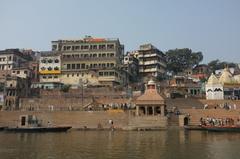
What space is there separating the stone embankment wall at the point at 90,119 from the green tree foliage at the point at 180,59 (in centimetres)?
3454

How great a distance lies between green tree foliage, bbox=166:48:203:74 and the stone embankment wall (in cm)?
3454

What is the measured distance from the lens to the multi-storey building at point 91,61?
62000mm

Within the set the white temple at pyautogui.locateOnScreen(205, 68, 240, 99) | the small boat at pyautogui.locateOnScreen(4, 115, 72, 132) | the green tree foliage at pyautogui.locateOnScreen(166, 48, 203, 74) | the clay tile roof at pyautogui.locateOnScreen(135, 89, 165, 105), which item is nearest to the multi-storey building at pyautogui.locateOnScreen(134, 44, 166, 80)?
Result: the green tree foliage at pyautogui.locateOnScreen(166, 48, 203, 74)

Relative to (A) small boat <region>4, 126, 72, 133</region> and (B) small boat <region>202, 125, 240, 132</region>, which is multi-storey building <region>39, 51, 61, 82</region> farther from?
(B) small boat <region>202, 125, 240, 132</region>

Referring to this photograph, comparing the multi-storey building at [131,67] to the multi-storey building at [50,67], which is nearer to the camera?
the multi-storey building at [50,67]

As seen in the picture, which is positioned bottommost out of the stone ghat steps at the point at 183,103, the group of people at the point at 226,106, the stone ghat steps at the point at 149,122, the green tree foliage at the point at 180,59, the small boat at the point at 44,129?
the small boat at the point at 44,129

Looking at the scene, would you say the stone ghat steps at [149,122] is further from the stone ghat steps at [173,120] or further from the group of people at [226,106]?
the group of people at [226,106]

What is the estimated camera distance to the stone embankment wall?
156 ft

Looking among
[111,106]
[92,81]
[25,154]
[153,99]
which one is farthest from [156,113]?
[25,154]

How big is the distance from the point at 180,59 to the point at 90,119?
1475 inches

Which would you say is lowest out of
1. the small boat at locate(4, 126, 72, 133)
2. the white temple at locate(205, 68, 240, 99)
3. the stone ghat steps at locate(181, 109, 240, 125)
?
the small boat at locate(4, 126, 72, 133)

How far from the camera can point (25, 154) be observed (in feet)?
71.5

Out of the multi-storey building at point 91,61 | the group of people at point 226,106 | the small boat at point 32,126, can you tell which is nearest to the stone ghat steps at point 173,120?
the group of people at point 226,106

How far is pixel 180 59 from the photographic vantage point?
81.1 meters
